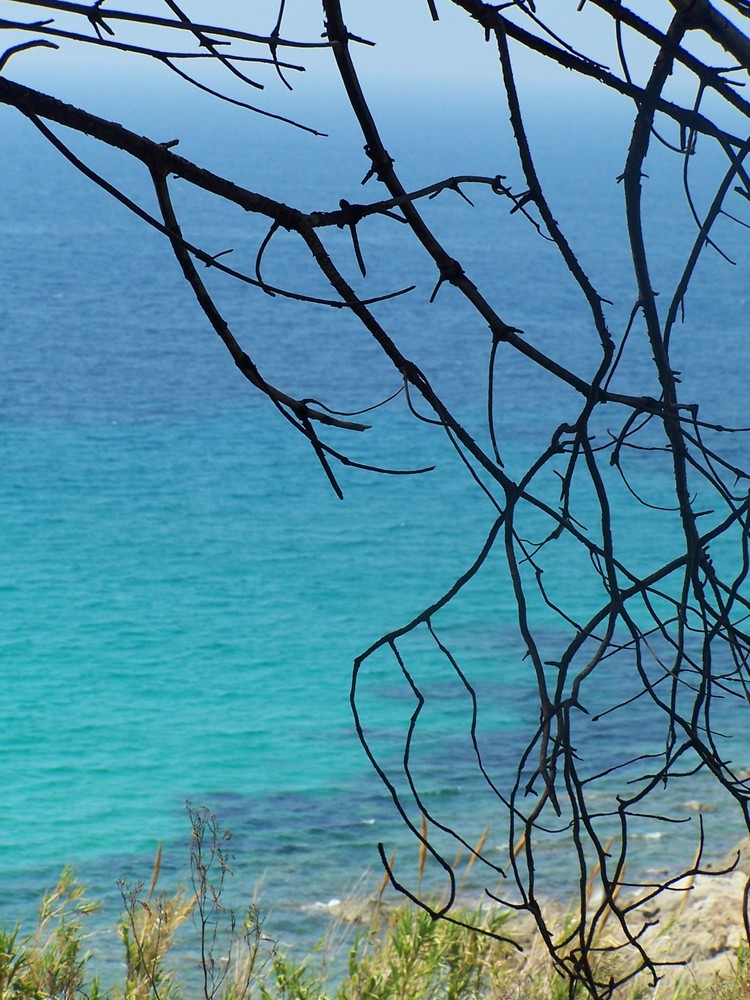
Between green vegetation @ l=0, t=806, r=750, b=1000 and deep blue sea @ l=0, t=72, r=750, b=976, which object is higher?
deep blue sea @ l=0, t=72, r=750, b=976

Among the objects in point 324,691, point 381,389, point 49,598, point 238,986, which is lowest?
point 238,986

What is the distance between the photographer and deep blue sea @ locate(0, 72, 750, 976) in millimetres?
8492

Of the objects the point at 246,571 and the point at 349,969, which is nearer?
the point at 349,969

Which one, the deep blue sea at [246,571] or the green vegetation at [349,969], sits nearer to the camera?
the green vegetation at [349,969]

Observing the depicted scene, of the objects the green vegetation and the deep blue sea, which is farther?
the deep blue sea

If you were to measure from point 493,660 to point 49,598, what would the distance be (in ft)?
15.2

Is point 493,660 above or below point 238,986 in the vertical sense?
above

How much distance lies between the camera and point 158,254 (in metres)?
37.0

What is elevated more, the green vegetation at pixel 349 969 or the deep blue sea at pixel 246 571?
the deep blue sea at pixel 246 571

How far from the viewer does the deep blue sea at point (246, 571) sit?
27.9ft

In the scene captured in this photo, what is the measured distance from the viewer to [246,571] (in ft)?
46.2

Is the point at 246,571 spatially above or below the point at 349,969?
above

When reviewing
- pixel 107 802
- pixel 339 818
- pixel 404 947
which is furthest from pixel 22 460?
pixel 404 947

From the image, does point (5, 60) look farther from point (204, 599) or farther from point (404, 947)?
point (204, 599)
